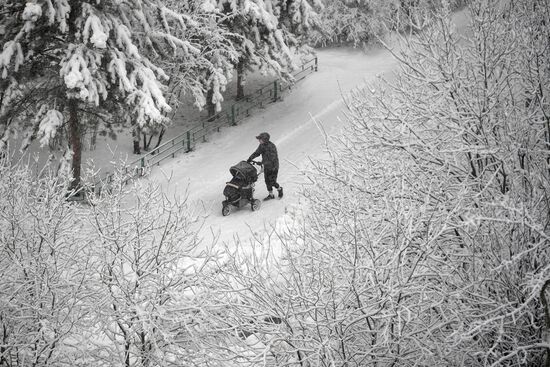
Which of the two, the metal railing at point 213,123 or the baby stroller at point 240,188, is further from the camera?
the metal railing at point 213,123

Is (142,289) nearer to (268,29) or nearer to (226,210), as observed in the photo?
(226,210)

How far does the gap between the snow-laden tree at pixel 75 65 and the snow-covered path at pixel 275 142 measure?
253cm

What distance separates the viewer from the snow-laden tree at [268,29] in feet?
58.7

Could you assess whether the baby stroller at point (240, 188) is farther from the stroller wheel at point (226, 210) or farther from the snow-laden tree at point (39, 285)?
the snow-laden tree at point (39, 285)

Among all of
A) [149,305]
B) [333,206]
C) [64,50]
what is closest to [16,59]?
[64,50]

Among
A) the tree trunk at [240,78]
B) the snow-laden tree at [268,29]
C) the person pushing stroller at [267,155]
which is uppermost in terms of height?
the snow-laden tree at [268,29]

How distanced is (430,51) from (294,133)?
10192 millimetres

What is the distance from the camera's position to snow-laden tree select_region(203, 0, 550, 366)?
5.27 m

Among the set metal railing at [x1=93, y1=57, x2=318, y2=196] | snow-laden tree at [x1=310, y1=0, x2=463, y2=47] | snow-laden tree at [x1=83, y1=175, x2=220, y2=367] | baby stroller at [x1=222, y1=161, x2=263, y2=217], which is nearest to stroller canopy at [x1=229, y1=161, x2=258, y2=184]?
baby stroller at [x1=222, y1=161, x2=263, y2=217]

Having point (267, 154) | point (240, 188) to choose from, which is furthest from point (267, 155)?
point (240, 188)

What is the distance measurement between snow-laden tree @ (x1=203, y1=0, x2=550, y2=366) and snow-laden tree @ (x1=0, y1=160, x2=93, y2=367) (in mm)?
2579

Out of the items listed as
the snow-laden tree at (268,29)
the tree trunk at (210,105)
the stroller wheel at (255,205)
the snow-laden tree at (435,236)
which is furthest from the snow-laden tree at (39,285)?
the tree trunk at (210,105)

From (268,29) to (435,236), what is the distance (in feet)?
47.5

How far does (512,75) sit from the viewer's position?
7.69 meters
